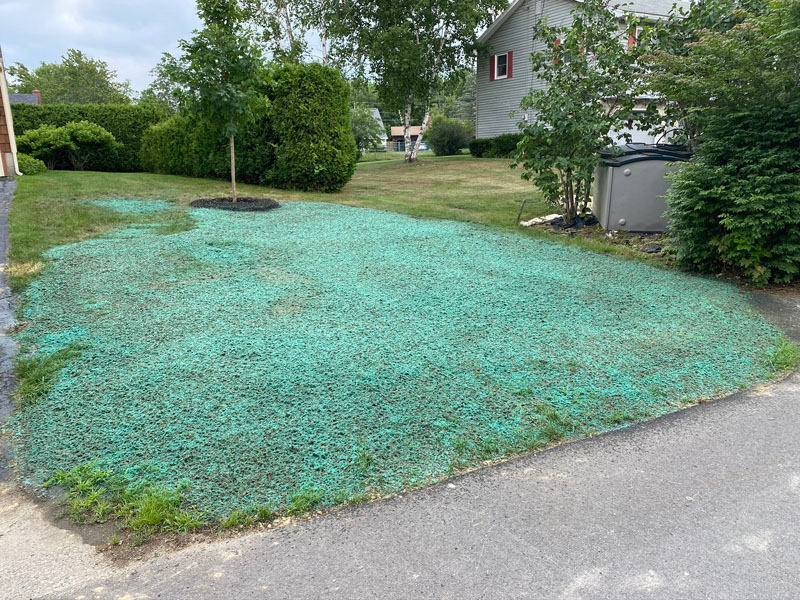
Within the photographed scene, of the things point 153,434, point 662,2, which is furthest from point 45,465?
point 662,2

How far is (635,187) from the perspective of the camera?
280 inches

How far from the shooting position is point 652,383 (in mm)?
3031

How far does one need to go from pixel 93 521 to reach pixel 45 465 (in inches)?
19.2

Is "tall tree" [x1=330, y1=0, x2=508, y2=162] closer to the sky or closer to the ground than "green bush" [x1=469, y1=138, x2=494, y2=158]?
closer to the sky

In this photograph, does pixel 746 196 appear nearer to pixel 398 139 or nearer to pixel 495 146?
pixel 495 146

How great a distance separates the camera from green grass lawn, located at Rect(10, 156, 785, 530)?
2.27 m

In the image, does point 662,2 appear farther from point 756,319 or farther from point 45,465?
point 45,465

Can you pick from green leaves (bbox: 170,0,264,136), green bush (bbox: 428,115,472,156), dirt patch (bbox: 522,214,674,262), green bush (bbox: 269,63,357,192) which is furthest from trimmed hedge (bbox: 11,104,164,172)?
green bush (bbox: 428,115,472,156)

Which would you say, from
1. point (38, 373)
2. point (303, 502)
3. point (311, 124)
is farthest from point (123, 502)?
point (311, 124)

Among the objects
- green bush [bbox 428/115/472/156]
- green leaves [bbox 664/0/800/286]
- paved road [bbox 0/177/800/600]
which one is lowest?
paved road [bbox 0/177/800/600]

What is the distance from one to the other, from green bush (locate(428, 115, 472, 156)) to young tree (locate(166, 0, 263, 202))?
2326cm

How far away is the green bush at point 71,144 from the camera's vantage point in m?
15.1

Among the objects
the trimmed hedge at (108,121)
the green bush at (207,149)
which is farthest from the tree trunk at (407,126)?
the green bush at (207,149)

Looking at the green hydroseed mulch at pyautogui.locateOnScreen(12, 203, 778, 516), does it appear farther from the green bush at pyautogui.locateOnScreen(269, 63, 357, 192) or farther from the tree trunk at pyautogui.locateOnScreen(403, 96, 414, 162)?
the tree trunk at pyautogui.locateOnScreen(403, 96, 414, 162)
